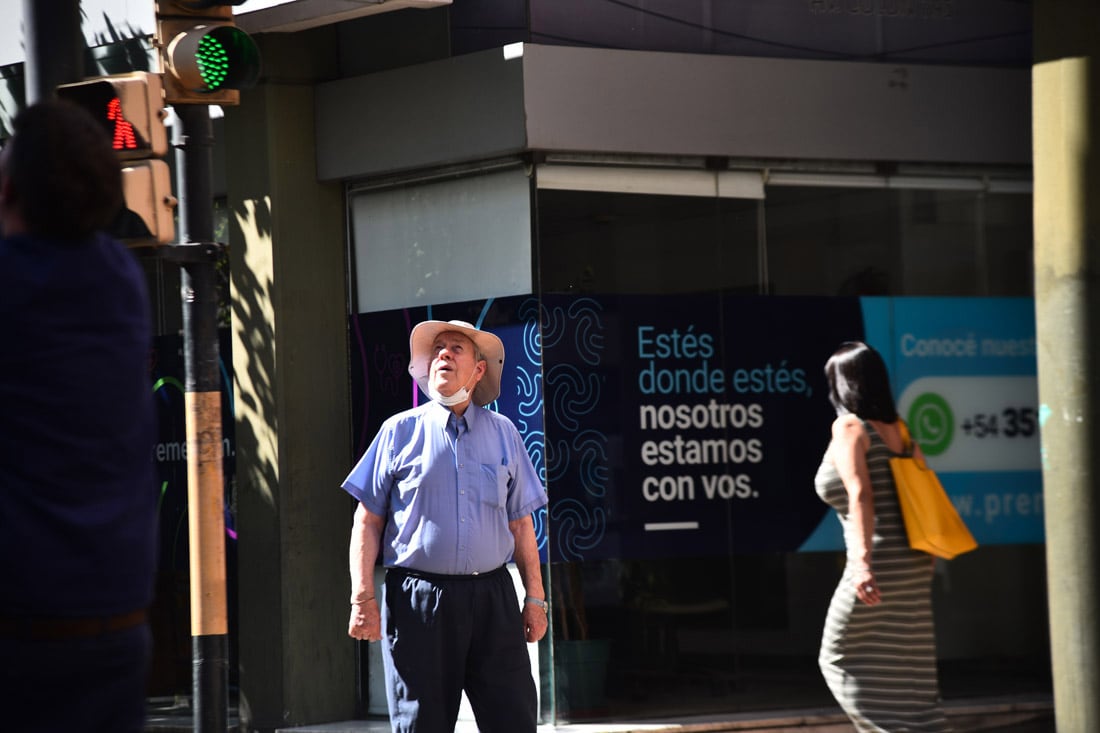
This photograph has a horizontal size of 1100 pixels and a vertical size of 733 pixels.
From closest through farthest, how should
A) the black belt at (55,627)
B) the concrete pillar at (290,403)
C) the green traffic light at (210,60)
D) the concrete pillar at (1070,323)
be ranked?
the black belt at (55,627) < the green traffic light at (210,60) < the concrete pillar at (1070,323) < the concrete pillar at (290,403)

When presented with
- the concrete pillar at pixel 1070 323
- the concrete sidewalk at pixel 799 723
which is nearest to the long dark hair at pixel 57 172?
the concrete pillar at pixel 1070 323

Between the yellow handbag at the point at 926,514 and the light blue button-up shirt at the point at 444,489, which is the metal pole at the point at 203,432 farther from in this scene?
the yellow handbag at the point at 926,514

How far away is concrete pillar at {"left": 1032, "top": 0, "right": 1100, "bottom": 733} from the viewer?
309 inches

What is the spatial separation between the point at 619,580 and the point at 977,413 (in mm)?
2714

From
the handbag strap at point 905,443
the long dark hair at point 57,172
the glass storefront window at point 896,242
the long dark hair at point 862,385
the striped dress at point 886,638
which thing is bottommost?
the striped dress at point 886,638

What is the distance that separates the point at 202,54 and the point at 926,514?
369 cm

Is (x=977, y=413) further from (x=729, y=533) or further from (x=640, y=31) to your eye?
(x=640, y=31)

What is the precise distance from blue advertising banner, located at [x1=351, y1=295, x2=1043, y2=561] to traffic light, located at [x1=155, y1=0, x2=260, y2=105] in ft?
8.83

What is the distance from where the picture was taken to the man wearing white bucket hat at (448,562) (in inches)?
260

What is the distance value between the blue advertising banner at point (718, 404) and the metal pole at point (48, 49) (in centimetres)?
330

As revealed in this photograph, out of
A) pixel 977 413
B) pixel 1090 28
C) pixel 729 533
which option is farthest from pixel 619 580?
pixel 1090 28

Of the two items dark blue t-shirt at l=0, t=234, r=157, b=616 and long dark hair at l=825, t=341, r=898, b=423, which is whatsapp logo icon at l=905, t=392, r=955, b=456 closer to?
long dark hair at l=825, t=341, r=898, b=423

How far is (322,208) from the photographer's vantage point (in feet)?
33.7

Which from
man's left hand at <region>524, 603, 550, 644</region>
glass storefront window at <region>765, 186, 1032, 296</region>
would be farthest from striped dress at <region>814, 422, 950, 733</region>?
glass storefront window at <region>765, 186, 1032, 296</region>
